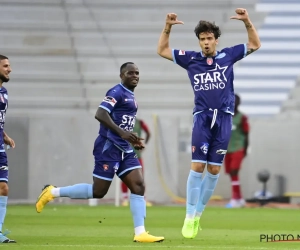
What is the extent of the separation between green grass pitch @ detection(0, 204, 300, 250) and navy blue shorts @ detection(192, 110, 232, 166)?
0.88m

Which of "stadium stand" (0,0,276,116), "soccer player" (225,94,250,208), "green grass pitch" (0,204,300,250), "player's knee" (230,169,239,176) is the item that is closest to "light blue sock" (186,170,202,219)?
"green grass pitch" (0,204,300,250)

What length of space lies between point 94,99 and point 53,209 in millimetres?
5825

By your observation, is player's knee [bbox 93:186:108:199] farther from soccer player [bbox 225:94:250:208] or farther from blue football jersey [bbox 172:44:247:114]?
soccer player [bbox 225:94:250:208]

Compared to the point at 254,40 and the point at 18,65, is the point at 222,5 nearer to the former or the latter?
the point at 18,65

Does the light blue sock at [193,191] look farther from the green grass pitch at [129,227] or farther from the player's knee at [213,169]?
the green grass pitch at [129,227]

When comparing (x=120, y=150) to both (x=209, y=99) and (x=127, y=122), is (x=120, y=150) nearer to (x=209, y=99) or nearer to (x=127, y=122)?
(x=127, y=122)

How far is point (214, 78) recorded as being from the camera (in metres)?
9.95

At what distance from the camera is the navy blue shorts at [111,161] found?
377 inches

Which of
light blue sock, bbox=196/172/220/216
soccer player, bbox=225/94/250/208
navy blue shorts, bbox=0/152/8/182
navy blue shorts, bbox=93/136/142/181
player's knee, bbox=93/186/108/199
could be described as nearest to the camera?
navy blue shorts, bbox=0/152/8/182

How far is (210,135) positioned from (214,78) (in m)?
0.61

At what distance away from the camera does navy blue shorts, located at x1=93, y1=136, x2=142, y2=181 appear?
9.57 meters

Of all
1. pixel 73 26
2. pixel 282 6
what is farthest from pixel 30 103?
pixel 282 6

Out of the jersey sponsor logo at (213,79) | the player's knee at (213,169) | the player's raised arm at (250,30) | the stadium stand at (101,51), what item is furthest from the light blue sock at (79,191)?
the stadium stand at (101,51)

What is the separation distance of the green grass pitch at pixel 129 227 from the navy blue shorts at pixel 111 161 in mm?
699
